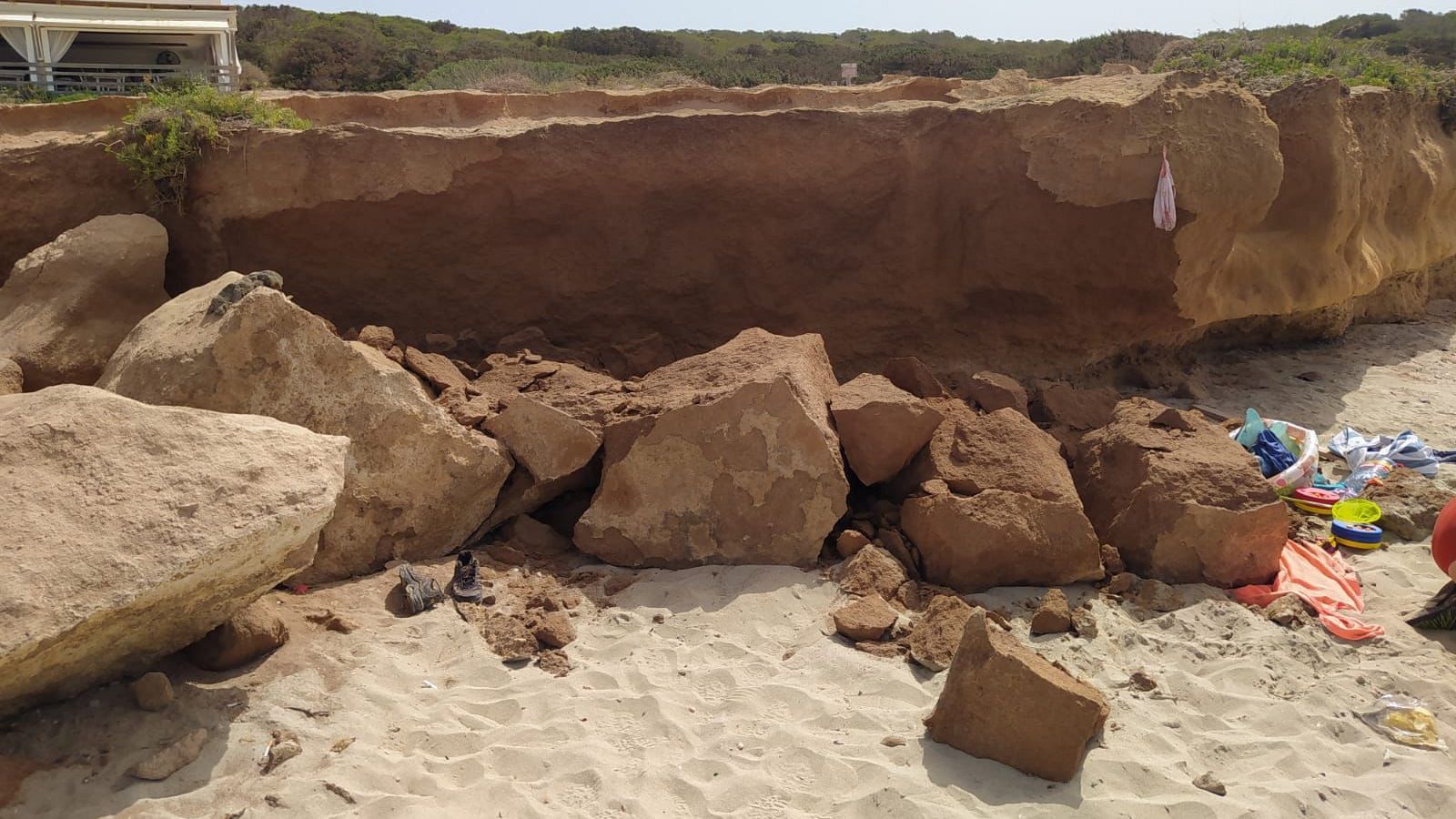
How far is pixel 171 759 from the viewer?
2846 millimetres

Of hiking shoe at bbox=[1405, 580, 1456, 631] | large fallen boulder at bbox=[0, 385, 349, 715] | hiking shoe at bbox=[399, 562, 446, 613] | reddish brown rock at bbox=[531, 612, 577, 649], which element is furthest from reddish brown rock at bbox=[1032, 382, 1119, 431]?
large fallen boulder at bbox=[0, 385, 349, 715]

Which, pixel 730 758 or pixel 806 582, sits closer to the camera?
pixel 730 758

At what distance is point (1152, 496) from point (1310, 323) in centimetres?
355

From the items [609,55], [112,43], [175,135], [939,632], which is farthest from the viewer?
[609,55]

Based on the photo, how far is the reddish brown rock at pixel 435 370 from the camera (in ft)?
14.8

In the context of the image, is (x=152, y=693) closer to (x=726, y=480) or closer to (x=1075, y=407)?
(x=726, y=480)

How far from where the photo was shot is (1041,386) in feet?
17.7

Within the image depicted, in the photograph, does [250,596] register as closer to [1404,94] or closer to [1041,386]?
[1041,386]

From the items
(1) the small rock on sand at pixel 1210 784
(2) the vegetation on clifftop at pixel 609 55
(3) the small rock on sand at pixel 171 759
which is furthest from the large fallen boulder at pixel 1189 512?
(2) the vegetation on clifftop at pixel 609 55

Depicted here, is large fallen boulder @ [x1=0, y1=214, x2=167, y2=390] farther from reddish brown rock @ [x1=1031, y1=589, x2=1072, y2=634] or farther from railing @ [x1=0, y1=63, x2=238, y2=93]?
railing @ [x1=0, y1=63, x2=238, y2=93]

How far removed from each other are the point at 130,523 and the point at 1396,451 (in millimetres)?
5308

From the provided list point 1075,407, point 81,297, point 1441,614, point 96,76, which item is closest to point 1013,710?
point 1441,614

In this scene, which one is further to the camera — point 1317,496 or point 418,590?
point 1317,496

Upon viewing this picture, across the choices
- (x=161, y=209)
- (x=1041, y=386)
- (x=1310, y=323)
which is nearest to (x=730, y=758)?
(x=1041, y=386)
